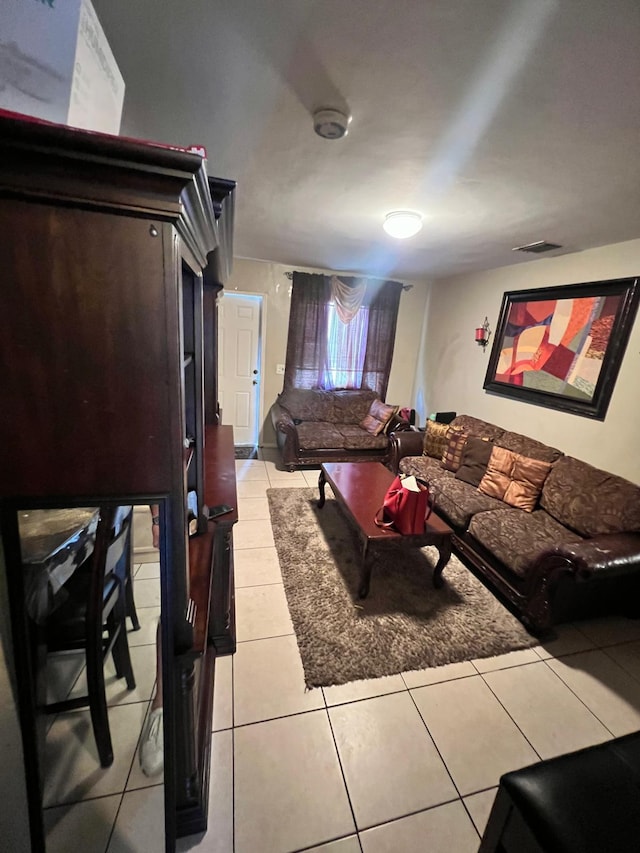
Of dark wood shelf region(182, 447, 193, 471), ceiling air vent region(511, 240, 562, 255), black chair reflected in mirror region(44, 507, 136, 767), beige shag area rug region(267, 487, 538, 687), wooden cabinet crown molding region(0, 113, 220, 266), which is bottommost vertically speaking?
beige shag area rug region(267, 487, 538, 687)

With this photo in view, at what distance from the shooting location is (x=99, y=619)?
91 centimetres

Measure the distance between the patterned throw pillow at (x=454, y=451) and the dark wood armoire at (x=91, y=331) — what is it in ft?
9.51

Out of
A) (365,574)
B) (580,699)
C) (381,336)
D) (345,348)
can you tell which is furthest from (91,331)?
(381,336)

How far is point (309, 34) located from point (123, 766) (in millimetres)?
2194

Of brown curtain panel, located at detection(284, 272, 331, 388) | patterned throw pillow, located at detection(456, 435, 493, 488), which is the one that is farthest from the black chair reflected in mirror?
brown curtain panel, located at detection(284, 272, 331, 388)

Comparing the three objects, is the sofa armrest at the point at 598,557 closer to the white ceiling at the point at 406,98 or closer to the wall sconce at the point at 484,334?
the white ceiling at the point at 406,98

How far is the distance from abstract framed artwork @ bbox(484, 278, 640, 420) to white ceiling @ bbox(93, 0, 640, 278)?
0.56 metres

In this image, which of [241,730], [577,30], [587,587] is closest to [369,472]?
[587,587]

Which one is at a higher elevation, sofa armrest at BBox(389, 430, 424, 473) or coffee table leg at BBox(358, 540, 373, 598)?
sofa armrest at BBox(389, 430, 424, 473)

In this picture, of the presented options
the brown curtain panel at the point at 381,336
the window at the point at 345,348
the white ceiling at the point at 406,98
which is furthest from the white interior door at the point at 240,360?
the white ceiling at the point at 406,98

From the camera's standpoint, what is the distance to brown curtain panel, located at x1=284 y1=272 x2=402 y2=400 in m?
4.27

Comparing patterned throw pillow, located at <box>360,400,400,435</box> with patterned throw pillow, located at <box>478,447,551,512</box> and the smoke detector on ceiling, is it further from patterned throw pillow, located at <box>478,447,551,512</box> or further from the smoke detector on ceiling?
the smoke detector on ceiling

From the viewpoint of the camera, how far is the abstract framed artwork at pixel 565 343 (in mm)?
2445

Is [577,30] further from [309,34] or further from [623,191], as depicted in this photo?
[623,191]
